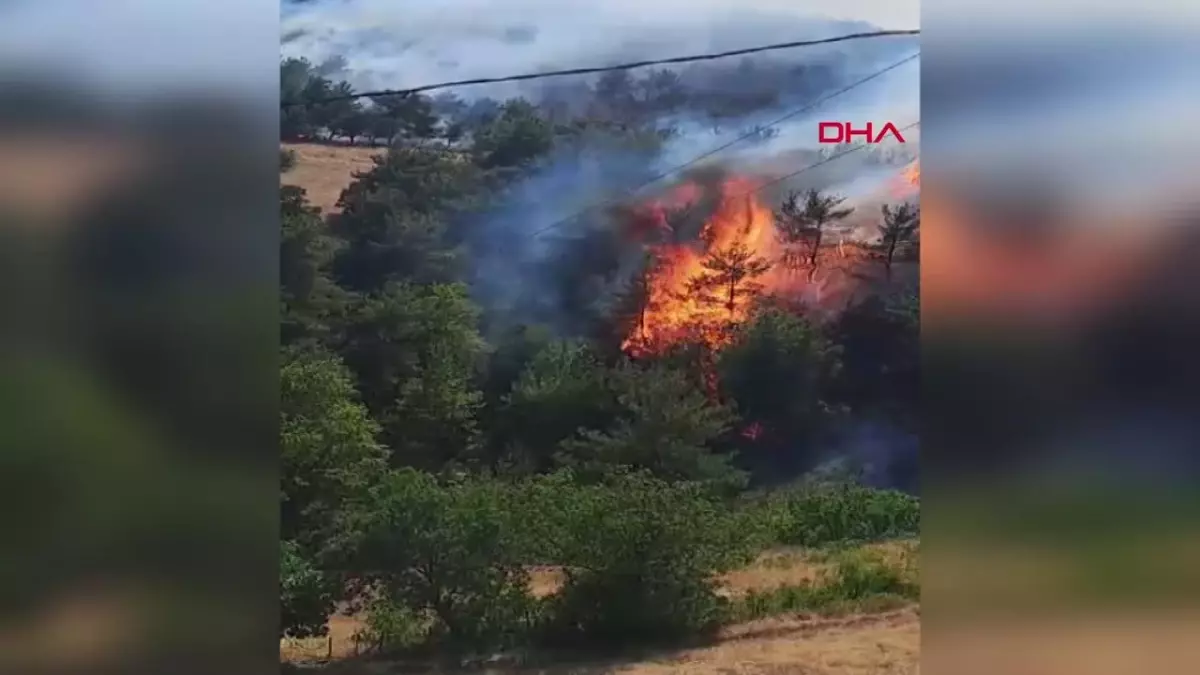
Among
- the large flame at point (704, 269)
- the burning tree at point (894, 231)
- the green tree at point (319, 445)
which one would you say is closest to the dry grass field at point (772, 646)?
the green tree at point (319, 445)

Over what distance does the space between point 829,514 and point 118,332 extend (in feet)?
7.72

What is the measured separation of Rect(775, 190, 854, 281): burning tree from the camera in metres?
3.62

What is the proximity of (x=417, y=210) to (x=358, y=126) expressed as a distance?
1.10ft

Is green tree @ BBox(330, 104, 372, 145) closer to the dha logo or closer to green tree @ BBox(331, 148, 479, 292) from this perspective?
green tree @ BBox(331, 148, 479, 292)

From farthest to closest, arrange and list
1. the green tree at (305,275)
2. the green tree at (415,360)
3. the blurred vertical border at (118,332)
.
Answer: the green tree at (415,360)
the green tree at (305,275)
the blurred vertical border at (118,332)

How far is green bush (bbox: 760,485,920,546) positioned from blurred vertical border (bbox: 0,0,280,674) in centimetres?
174

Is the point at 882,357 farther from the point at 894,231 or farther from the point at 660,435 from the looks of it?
the point at 660,435

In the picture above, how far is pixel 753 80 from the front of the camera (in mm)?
3607

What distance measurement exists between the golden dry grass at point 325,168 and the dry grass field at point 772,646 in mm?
1387

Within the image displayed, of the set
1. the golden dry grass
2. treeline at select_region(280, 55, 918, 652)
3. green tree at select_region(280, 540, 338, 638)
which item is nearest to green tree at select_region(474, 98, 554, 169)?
treeline at select_region(280, 55, 918, 652)

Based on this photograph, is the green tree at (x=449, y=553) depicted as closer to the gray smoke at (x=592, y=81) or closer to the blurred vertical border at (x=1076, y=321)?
the gray smoke at (x=592, y=81)

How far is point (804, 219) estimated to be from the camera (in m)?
3.62

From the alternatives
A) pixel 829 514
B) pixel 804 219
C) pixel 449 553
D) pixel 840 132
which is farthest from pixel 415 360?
pixel 840 132

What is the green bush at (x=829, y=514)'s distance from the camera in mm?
3645
